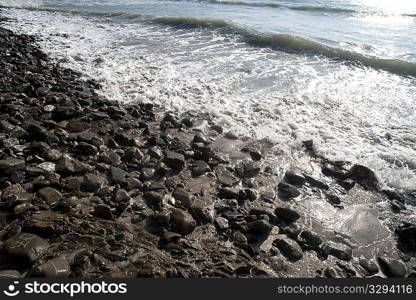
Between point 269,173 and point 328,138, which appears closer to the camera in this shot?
point 269,173

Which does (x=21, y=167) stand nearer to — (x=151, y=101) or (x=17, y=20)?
(x=151, y=101)


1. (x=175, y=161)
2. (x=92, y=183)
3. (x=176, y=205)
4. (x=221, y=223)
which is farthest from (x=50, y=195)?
(x=221, y=223)

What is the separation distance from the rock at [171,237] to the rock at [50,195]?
128 cm

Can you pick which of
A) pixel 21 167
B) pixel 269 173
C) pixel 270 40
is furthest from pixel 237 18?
pixel 21 167

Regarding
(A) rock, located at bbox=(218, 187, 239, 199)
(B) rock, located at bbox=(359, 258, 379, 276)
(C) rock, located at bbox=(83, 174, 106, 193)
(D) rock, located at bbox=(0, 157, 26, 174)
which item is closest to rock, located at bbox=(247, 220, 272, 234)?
(A) rock, located at bbox=(218, 187, 239, 199)

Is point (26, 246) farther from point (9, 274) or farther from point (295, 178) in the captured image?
point (295, 178)

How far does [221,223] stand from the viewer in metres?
3.68

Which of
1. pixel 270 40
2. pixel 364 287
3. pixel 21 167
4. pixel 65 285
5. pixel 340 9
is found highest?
pixel 340 9

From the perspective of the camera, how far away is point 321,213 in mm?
4094

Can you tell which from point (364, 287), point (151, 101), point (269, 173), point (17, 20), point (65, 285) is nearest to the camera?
point (65, 285)

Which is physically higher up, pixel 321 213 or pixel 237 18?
pixel 237 18

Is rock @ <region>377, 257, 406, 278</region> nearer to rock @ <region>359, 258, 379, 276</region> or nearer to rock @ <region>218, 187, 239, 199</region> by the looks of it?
rock @ <region>359, 258, 379, 276</region>

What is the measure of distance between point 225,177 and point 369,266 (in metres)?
2.01

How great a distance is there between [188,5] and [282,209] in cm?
2098
